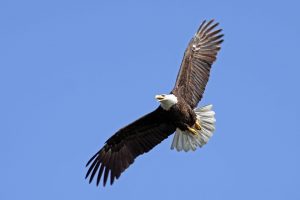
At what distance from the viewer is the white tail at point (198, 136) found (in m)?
11.4

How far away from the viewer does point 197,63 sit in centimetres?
1168

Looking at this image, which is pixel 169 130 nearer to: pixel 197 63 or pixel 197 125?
pixel 197 125

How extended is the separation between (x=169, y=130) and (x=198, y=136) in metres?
0.54

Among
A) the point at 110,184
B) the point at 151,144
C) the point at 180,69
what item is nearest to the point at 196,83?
the point at 180,69

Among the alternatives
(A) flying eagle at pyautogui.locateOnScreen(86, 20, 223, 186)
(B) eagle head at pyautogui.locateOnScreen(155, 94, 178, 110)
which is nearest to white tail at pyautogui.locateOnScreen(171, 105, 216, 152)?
(A) flying eagle at pyautogui.locateOnScreen(86, 20, 223, 186)

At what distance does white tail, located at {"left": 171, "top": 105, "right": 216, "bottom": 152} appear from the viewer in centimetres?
1141

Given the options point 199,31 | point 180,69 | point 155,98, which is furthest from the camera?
point 199,31

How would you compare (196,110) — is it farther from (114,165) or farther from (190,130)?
(114,165)

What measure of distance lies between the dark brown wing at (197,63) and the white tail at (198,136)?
0.98 feet

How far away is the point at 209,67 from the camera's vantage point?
11.7m

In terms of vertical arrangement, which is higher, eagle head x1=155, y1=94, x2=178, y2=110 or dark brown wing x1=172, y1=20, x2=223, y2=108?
dark brown wing x1=172, y1=20, x2=223, y2=108

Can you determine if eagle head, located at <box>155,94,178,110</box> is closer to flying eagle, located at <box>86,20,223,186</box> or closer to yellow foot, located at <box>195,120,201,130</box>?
flying eagle, located at <box>86,20,223,186</box>

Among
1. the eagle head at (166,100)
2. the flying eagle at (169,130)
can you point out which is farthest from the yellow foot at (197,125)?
the eagle head at (166,100)

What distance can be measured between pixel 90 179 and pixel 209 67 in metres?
2.73
